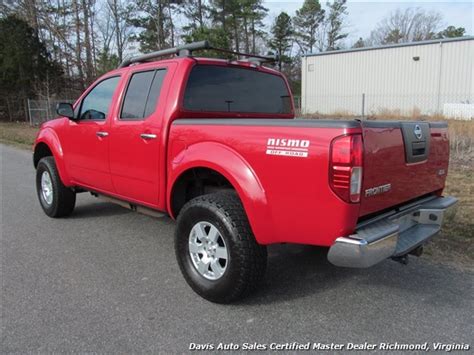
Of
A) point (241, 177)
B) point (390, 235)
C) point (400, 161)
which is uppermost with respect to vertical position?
point (400, 161)

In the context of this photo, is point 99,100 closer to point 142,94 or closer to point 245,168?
point 142,94

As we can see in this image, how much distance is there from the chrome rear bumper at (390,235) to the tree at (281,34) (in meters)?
49.4

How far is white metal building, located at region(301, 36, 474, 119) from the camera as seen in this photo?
22891mm

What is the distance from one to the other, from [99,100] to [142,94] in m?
0.93

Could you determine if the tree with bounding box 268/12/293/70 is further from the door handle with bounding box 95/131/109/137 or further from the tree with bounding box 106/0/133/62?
the door handle with bounding box 95/131/109/137

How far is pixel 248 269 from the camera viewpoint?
3.05 m

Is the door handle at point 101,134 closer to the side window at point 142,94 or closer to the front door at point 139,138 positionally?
the front door at point 139,138

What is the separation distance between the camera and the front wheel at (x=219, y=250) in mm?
3062

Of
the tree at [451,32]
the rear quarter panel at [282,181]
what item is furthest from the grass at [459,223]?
the tree at [451,32]

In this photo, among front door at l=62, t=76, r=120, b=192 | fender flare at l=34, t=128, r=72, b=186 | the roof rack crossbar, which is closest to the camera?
the roof rack crossbar

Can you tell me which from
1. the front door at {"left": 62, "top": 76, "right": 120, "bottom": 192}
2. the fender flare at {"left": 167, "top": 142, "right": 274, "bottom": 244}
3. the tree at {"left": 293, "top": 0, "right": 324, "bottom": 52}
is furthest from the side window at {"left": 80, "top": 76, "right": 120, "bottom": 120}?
the tree at {"left": 293, "top": 0, "right": 324, "bottom": 52}

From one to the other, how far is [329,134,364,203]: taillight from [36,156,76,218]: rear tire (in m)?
4.23

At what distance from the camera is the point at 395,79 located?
25.8m

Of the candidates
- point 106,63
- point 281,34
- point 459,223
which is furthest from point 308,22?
point 459,223
